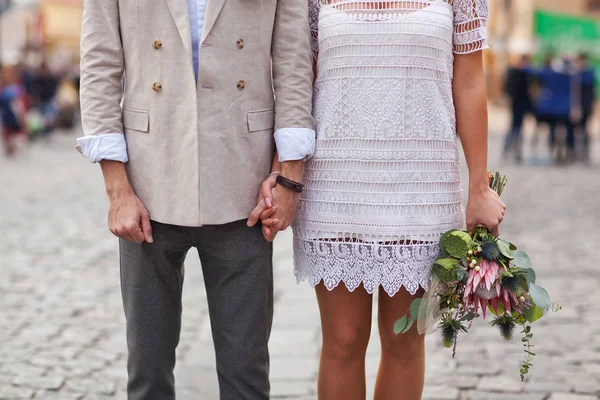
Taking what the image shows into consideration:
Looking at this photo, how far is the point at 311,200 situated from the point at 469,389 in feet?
5.85

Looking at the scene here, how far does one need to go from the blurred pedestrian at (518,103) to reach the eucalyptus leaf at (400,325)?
1336cm

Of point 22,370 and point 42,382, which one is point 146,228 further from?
point 22,370

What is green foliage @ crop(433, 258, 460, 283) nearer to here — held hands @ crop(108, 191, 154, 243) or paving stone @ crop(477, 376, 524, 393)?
held hands @ crop(108, 191, 154, 243)

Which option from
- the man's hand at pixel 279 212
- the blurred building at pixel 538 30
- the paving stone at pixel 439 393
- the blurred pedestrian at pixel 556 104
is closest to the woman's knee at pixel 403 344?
the man's hand at pixel 279 212

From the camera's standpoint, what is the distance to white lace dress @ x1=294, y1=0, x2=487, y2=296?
8.56 feet

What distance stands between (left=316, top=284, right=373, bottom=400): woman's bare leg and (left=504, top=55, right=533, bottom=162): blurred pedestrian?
43.4ft

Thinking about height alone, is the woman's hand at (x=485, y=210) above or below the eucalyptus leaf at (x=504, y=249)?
above

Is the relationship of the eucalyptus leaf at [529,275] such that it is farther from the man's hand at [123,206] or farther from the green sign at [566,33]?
the green sign at [566,33]

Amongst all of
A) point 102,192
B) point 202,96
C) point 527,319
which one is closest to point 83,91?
point 202,96

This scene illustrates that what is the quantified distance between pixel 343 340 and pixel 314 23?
101 cm

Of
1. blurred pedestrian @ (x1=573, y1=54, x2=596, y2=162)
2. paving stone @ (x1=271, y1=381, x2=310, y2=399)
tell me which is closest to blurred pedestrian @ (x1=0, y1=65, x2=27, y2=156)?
blurred pedestrian @ (x1=573, y1=54, x2=596, y2=162)

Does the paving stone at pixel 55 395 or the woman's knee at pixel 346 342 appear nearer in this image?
the woman's knee at pixel 346 342

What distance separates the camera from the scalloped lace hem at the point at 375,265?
2.69 metres

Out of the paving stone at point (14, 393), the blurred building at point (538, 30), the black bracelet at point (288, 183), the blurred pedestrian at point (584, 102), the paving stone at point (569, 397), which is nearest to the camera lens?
the black bracelet at point (288, 183)
